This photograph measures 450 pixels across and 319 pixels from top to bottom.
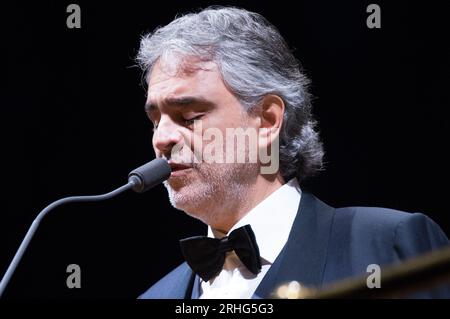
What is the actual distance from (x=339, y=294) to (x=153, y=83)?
1.18 metres

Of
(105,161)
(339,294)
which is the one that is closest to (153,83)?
(105,161)

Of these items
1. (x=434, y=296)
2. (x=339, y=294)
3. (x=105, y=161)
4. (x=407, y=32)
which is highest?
(x=407, y=32)

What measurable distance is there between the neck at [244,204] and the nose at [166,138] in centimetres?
17

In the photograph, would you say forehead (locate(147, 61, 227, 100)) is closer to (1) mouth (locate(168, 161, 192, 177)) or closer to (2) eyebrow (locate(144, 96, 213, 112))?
(2) eyebrow (locate(144, 96, 213, 112))

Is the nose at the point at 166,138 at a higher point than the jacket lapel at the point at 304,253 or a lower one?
higher

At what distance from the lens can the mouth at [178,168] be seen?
59.1 inches

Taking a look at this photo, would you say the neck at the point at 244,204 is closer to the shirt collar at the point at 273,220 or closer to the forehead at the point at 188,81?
the shirt collar at the point at 273,220

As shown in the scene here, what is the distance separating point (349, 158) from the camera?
1764 millimetres

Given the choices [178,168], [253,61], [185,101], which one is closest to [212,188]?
[178,168]

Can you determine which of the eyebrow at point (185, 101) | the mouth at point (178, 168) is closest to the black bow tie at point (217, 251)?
the mouth at point (178, 168)

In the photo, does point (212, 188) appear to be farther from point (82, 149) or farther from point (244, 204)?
point (82, 149)

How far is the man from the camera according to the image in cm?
142
